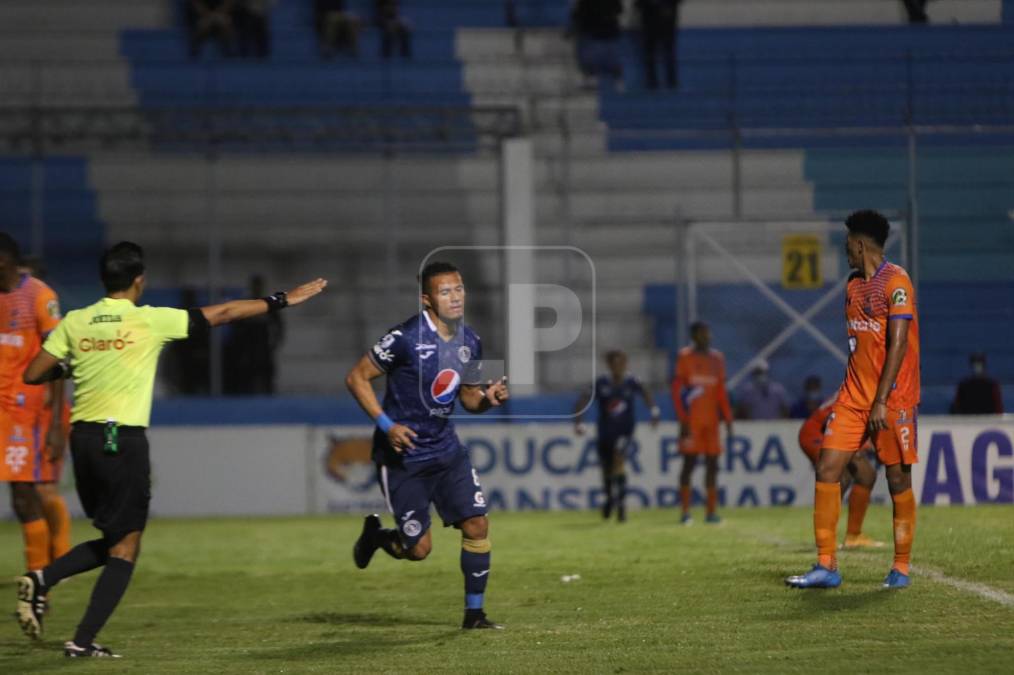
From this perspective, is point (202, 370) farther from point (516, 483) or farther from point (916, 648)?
point (916, 648)

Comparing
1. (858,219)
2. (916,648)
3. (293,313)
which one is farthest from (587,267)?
(916,648)

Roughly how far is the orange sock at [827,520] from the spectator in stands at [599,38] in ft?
57.7

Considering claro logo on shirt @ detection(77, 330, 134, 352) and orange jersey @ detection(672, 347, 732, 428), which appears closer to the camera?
claro logo on shirt @ detection(77, 330, 134, 352)

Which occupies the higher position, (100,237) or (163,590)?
(100,237)

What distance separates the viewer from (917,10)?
26.9 m

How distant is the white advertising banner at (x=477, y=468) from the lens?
20766 mm

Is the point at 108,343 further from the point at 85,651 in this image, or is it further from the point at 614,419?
the point at 614,419

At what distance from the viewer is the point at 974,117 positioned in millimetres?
23484

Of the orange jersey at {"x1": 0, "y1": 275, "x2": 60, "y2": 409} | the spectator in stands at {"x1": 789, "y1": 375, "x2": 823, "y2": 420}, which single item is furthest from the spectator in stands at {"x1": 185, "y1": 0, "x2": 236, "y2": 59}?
the orange jersey at {"x1": 0, "y1": 275, "x2": 60, "y2": 409}

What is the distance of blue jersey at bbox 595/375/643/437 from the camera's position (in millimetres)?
18812

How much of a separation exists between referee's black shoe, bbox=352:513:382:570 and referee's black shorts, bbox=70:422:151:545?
172cm

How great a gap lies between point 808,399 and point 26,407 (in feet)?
41.8

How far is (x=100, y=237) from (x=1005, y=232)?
13844mm

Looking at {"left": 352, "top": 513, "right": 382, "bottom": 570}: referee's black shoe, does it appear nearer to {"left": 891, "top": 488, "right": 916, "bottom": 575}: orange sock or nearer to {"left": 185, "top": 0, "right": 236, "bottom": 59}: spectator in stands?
{"left": 891, "top": 488, "right": 916, "bottom": 575}: orange sock
